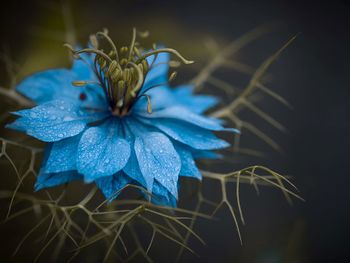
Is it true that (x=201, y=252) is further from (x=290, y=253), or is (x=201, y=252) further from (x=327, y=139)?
(x=327, y=139)

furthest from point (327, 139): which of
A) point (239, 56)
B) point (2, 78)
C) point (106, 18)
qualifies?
point (2, 78)

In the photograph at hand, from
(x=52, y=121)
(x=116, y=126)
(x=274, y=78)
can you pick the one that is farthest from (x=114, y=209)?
(x=274, y=78)

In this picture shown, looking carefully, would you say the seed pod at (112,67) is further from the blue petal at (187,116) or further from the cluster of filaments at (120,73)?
the blue petal at (187,116)

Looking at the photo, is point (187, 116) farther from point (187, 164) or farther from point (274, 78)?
point (274, 78)

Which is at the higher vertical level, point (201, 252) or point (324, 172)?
point (324, 172)

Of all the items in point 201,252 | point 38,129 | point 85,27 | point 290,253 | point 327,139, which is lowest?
point 201,252

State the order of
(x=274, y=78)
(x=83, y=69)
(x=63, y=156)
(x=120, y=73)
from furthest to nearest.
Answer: (x=274, y=78) → (x=83, y=69) → (x=120, y=73) → (x=63, y=156)

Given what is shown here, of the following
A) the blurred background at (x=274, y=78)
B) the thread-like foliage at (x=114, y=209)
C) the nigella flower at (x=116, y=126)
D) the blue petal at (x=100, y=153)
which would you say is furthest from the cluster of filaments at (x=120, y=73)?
the blurred background at (x=274, y=78)
